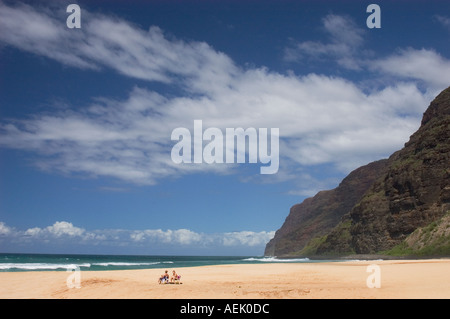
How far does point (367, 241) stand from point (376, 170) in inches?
3997

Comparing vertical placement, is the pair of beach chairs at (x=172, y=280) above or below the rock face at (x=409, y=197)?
below

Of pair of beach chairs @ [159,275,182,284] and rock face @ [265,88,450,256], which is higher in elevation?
rock face @ [265,88,450,256]

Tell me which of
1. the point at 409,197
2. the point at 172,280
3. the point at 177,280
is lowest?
the point at 177,280

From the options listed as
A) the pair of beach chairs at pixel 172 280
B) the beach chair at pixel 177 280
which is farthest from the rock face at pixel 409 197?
the pair of beach chairs at pixel 172 280

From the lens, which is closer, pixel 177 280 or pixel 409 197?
pixel 177 280

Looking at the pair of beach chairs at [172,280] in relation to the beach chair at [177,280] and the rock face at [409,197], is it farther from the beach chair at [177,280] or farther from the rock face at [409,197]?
the rock face at [409,197]

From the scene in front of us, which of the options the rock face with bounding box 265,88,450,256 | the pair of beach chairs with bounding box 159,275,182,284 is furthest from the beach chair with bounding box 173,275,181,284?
the rock face with bounding box 265,88,450,256

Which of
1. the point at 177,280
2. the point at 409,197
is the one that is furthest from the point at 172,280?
the point at 409,197

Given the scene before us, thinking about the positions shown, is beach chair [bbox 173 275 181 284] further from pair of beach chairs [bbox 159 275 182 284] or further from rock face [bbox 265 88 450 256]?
rock face [bbox 265 88 450 256]

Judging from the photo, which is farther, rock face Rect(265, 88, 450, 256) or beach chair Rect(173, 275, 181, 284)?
rock face Rect(265, 88, 450, 256)

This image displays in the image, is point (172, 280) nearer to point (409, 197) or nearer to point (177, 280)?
point (177, 280)

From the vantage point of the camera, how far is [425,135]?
9794cm
